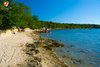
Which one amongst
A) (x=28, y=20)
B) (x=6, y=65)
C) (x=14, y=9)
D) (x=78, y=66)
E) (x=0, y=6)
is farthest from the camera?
(x=28, y=20)

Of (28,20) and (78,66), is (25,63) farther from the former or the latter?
(28,20)

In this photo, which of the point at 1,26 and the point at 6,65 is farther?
the point at 1,26

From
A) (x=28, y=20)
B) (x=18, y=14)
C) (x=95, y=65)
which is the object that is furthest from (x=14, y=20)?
(x=28, y=20)

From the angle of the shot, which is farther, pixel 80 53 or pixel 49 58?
pixel 80 53

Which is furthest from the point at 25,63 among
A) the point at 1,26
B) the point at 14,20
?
the point at 14,20

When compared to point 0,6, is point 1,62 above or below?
below

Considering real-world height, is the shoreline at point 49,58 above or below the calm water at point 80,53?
above

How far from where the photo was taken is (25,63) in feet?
52.9

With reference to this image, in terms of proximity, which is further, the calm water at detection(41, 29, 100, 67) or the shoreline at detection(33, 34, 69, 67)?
the calm water at detection(41, 29, 100, 67)

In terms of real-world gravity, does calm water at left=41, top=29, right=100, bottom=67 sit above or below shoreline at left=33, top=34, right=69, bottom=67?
below

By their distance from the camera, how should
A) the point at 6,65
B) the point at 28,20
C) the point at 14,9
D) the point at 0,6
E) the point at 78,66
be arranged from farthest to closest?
the point at 28,20
the point at 14,9
the point at 0,6
the point at 78,66
the point at 6,65

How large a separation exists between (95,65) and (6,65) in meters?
9.21

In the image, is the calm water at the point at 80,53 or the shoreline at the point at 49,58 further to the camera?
the calm water at the point at 80,53

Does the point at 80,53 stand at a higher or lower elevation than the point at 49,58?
lower
